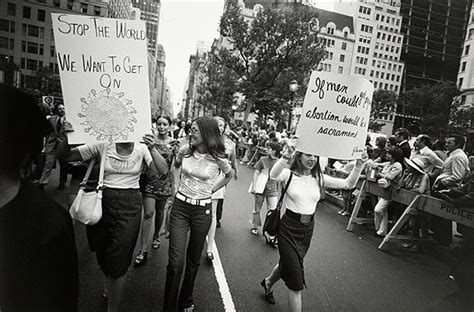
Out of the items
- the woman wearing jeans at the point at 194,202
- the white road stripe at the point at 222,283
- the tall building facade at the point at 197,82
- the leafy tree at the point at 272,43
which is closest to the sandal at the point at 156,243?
the white road stripe at the point at 222,283

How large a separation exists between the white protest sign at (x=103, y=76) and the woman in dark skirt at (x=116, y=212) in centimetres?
26

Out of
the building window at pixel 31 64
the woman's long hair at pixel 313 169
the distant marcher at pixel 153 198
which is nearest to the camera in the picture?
the woman's long hair at pixel 313 169

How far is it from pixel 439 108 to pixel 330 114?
45.6m

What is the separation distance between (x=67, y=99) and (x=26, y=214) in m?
1.70

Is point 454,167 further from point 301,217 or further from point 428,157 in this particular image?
point 301,217

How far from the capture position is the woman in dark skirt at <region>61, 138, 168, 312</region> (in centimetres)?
281

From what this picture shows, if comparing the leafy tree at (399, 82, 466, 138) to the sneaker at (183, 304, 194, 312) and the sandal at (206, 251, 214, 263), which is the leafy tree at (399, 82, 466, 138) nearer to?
the sandal at (206, 251, 214, 263)

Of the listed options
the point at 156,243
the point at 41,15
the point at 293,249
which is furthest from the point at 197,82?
the point at 293,249

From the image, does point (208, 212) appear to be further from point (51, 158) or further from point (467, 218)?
point (51, 158)

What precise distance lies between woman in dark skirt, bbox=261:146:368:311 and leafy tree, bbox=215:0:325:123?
30918 mm

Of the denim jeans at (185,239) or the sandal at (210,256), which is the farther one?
the sandal at (210,256)

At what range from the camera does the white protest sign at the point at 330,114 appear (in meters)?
3.13

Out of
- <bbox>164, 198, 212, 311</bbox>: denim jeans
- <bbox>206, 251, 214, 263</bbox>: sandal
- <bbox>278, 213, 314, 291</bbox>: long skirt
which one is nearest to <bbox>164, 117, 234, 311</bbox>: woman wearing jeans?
<bbox>164, 198, 212, 311</bbox>: denim jeans

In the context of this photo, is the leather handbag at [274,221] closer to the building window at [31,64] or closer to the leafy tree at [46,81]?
the leafy tree at [46,81]
